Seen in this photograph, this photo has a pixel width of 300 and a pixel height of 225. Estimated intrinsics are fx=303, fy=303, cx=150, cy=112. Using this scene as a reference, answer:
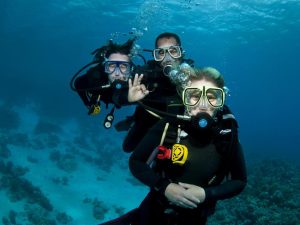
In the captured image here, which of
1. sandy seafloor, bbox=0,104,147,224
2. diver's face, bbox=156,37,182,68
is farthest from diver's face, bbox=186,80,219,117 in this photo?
sandy seafloor, bbox=0,104,147,224

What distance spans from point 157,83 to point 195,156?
1596 mm

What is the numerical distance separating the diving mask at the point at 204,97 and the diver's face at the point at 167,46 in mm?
1741

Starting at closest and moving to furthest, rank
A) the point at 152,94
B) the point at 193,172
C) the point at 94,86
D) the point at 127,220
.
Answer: the point at 193,172
the point at 127,220
the point at 152,94
the point at 94,86

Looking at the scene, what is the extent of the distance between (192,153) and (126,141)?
2.00 meters

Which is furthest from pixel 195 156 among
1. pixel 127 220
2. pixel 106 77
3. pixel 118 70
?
pixel 106 77

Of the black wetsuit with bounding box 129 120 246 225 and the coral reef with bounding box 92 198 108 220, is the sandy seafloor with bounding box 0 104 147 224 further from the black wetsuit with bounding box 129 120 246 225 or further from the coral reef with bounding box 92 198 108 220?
the black wetsuit with bounding box 129 120 246 225

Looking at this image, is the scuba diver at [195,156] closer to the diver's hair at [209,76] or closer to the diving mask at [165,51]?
the diver's hair at [209,76]

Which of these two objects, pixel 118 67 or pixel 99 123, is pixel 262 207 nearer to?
pixel 118 67

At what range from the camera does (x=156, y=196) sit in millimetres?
3926

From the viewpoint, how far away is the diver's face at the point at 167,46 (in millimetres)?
5227

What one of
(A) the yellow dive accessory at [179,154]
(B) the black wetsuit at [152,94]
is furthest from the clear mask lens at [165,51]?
(A) the yellow dive accessory at [179,154]

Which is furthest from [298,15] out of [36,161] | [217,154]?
[217,154]

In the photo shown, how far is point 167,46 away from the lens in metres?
5.36

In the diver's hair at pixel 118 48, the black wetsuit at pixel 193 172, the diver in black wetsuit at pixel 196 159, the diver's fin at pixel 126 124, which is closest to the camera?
the diver in black wetsuit at pixel 196 159
